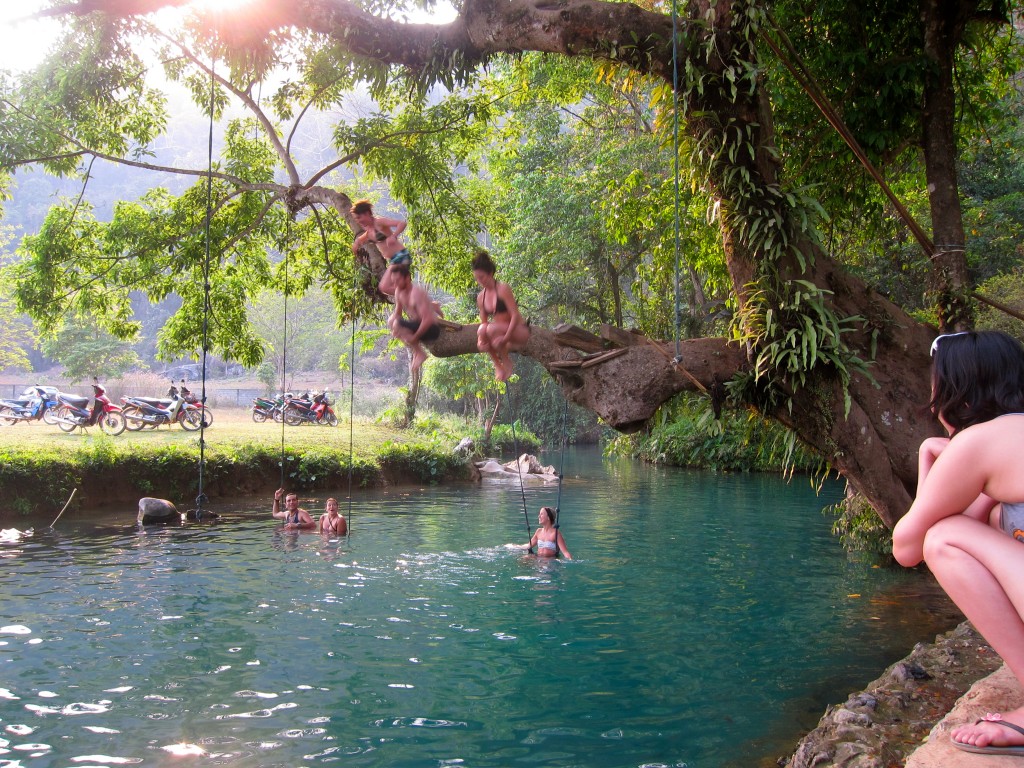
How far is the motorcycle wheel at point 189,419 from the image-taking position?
18109mm

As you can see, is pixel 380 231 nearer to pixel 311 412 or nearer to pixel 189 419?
pixel 189 419

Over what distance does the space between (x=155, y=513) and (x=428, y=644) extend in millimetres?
6735

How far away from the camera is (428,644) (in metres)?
6.11

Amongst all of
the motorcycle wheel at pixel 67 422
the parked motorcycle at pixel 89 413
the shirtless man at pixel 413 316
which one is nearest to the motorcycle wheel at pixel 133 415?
the parked motorcycle at pixel 89 413

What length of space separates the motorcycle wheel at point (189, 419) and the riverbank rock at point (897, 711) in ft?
53.7

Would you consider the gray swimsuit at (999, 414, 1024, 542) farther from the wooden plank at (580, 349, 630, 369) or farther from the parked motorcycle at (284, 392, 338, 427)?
the parked motorcycle at (284, 392, 338, 427)

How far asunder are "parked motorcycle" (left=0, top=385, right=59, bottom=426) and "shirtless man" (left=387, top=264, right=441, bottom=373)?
14143mm

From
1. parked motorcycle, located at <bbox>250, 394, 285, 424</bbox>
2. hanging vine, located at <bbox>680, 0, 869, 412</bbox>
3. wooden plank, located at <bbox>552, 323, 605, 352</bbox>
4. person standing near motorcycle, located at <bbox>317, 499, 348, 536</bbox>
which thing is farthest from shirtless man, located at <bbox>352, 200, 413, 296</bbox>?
parked motorcycle, located at <bbox>250, 394, 285, 424</bbox>

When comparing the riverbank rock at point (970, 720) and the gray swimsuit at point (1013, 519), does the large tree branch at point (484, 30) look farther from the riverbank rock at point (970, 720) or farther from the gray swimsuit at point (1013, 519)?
the riverbank rock at point (970, 720)

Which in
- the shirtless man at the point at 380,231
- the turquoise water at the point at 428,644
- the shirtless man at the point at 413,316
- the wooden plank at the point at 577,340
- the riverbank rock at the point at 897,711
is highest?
the shirtless man at the point at 380,231

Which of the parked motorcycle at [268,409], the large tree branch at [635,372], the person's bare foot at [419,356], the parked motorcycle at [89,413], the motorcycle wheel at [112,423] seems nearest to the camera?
the large tree branch at [635,372]

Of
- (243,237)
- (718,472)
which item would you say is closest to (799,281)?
(243,237)

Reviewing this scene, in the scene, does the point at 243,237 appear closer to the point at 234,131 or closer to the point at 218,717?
the point at 234,131

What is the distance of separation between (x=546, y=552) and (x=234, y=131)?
7070 mm
